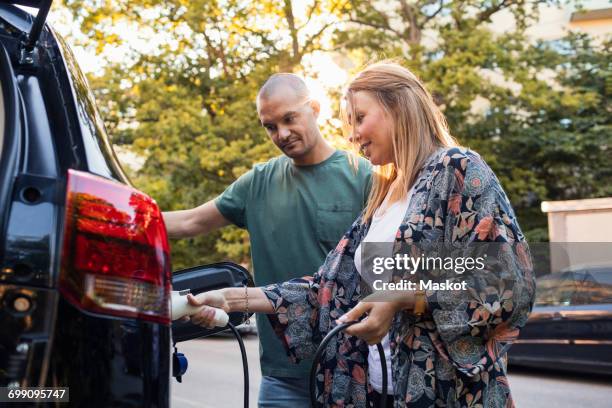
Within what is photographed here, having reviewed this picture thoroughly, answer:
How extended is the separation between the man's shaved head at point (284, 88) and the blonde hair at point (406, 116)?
0.96 metres

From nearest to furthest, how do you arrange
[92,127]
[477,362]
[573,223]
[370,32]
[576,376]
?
[92,127], [477,362], [576,376], [573,223], [370,32]

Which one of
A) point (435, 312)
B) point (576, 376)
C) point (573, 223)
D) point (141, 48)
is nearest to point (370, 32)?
point (141, 48)

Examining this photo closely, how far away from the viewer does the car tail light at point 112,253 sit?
5.06 feet

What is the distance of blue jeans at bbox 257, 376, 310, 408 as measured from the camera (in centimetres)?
312

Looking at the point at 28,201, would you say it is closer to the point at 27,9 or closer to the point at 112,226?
the point at 112,226

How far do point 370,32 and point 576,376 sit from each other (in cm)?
1096

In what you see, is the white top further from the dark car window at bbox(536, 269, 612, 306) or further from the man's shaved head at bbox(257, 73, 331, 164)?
the dark car window at bbox(536, 269, 612, 306)

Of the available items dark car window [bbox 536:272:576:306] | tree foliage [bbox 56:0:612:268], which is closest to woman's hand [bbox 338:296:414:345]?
dark car window [bbox 536:272:576:306]

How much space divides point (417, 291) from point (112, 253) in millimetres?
792

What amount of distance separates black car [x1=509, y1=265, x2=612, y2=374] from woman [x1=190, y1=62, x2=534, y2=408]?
26.1ft

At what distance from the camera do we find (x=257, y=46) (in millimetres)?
20078

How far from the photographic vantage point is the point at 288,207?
3.33m

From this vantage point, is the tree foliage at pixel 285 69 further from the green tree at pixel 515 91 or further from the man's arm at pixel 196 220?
the man's arm at pixel 196 220

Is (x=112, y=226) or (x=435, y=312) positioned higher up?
(x=112, y=226)
